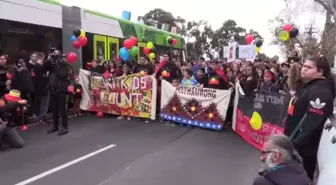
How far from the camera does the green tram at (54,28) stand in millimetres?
8922

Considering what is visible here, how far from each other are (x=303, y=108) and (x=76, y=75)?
29.2 ft

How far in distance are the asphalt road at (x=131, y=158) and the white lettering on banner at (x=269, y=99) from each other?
0.95 m

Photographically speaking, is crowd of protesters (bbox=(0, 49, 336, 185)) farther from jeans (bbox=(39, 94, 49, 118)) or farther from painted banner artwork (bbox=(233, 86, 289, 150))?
painted banner artwork (bbox=(233, 86, 289, 150))

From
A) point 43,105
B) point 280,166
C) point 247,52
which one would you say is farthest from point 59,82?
point 247,52

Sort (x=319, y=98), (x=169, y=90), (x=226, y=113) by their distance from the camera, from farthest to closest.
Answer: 1. (x=169, y=90)
2. (x=226, y=113)
3. (x=319, y=98)

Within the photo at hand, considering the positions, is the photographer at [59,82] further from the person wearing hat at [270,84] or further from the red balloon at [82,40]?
the person wearing hat at [270,84]

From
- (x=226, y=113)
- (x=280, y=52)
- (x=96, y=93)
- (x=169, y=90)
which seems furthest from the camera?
(x=280, y=52)

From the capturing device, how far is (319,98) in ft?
10.7

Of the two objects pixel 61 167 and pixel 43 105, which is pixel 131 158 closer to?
pixel 61 167

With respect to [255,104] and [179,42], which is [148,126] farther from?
[179,42]

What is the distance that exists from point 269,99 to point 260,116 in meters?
0.44

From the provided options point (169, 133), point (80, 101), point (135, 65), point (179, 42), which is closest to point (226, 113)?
point (169, 133)

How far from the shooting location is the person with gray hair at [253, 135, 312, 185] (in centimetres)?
252

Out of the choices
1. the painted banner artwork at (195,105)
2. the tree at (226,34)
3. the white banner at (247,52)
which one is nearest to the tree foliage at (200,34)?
the tree at (226,34)
